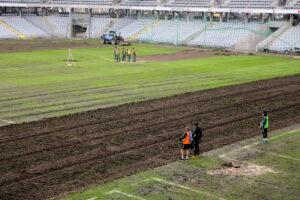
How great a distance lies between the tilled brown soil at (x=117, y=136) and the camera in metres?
16.0

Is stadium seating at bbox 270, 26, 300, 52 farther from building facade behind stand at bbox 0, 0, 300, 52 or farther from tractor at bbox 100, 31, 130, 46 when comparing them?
tractor at bbox 100, 31, 130, 46

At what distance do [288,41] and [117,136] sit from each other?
44.3m

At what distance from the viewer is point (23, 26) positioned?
77.2 m

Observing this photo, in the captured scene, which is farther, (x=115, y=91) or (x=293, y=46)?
(x=293, y=46)

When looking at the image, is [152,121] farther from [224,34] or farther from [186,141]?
[224,34]

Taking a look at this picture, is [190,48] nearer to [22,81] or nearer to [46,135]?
[22,81]

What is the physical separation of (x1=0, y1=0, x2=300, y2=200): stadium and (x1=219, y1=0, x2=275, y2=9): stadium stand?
2.84 metres

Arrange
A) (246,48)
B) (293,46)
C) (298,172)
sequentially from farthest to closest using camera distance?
(246,48)
(293,46)
(298,172)

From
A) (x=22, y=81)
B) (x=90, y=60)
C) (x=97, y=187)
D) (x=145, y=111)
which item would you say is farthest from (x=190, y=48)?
(x=97, y=187)

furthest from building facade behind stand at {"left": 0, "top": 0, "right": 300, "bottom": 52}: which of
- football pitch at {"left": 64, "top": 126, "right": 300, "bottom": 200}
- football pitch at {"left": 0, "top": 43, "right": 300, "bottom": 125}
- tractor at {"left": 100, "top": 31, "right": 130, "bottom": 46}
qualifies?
football pitch at {"left": 64, "top": 126, "right": 300, "bottom": 200}

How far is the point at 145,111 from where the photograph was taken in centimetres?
2605

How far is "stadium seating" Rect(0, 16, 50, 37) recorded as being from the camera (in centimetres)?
7588

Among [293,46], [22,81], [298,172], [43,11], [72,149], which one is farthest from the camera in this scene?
[43,11]

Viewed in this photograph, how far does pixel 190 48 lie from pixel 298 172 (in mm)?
47516
